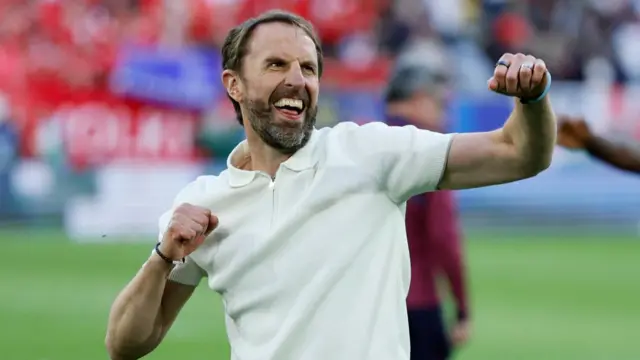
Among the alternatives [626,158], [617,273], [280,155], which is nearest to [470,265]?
[617,273]

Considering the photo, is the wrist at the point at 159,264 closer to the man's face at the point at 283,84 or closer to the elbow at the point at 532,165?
the man's face at the point at 283,84

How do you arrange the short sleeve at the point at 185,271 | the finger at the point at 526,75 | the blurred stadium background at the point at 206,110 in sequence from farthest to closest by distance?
the blurred stadium background at the point at 206,110 < the short sleeve at the point at 185,271 < the finger at the point at 526,75

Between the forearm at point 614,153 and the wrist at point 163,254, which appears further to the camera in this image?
the forearm at point 614,153

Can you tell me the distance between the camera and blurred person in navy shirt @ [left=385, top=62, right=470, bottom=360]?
242 inches

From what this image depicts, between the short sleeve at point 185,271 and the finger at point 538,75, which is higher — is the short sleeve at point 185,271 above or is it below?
below

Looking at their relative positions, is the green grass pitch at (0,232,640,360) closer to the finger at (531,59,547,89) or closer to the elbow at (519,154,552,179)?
the elbow at (519,154,552,179)

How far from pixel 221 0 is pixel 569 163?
6061 mm

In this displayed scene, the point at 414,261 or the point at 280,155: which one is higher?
the point at 280,155

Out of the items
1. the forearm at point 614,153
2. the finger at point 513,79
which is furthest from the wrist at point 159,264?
the forearm at point 614,153

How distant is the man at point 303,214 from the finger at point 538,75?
178 millimetres

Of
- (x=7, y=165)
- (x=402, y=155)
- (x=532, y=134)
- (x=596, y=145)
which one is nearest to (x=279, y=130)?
(x=402, y=155)

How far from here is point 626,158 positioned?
6.59 m

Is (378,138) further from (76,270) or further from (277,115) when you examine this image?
(76,270)

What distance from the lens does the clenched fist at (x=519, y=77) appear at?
122 inches
